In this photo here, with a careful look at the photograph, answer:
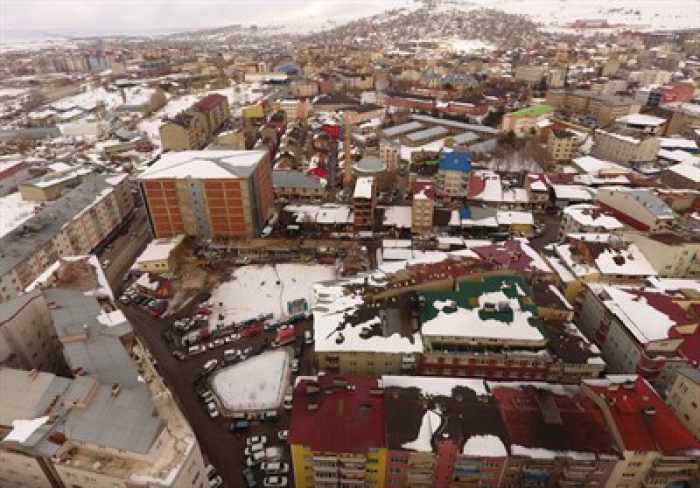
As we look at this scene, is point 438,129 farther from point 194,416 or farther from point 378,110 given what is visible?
point 194,416

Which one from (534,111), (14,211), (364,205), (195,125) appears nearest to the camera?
(364,205)

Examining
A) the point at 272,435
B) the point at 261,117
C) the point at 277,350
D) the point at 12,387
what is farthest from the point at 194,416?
the point at 261,117

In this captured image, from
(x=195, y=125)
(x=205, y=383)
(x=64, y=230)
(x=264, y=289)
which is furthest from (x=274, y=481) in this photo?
(x=195, y=125)

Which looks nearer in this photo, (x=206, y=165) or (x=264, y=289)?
(x=264, y=289)

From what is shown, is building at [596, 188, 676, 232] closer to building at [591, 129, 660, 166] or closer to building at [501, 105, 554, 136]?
building at [591, 129, 660, 166]

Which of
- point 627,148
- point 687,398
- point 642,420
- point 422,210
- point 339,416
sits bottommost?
point 687,398

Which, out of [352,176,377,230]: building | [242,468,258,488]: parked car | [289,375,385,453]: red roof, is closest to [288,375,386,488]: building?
[289,375,385,453]: red roof

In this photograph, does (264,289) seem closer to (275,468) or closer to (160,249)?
(160,249)
